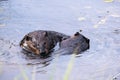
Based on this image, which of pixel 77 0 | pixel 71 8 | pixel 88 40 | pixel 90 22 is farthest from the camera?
pixel 77 0

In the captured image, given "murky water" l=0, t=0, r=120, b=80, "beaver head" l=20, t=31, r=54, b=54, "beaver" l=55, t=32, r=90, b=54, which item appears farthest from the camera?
"beaver head" l=20, t=31, r=54, b=54

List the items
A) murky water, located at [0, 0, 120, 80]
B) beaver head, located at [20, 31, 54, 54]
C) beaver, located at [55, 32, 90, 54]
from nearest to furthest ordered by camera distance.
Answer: murky water, located at [0, 0, 120, 80] < beaver, located at [55, 32, 90, 54] < beaver head, located at [20, 31, 54, 54]

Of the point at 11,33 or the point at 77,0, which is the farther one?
the point at 77,0

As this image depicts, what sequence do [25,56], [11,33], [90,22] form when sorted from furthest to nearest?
[90,22], [11,33], [25,56]

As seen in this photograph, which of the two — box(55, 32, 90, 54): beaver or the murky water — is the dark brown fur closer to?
box(55, 32, 90, 54): beaver

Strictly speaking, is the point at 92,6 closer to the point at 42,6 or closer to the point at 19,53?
the point at 42,6

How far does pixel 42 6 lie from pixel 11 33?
225 cm

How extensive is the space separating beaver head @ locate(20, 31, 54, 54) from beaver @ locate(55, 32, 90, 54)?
32cm

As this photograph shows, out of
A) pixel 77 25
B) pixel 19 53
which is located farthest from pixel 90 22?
pixel 19 53

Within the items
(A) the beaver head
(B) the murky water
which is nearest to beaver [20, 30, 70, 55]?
(A) the beaver head

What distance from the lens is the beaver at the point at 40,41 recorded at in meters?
8.07

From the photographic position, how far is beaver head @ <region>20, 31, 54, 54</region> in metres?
8.13

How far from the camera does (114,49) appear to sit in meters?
8.19

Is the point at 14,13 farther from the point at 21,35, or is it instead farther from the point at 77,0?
the point at 77,0
